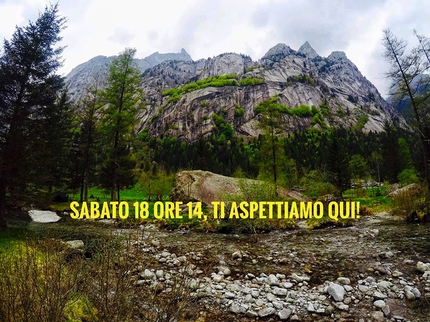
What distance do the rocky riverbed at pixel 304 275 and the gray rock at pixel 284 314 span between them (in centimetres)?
2

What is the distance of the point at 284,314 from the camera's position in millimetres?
4953

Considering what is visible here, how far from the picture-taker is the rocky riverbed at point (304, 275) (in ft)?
16.7

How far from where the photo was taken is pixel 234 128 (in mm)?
139625

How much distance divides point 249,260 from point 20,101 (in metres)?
11.7

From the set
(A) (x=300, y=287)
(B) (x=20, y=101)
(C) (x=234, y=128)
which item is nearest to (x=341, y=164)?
(A) (x=300, y=287)

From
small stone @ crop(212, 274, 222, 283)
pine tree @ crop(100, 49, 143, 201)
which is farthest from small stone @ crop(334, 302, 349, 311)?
pine tree @ crop(100, 49, 143, 201)

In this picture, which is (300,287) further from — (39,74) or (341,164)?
(341,164)

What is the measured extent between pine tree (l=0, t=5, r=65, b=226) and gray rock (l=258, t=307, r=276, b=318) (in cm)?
1101

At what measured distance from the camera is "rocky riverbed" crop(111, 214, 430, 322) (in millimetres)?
5090

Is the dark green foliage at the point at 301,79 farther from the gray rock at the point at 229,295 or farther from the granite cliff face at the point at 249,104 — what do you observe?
the gray rock at the point at 229,295

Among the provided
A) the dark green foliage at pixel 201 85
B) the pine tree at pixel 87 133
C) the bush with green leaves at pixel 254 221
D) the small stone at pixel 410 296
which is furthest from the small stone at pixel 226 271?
the dark green foliage at pixel 201 85

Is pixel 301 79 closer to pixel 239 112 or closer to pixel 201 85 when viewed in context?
pixel 239 112

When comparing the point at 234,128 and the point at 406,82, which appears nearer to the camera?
the point at 406,82

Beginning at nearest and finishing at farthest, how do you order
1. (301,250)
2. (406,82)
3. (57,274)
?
(57,274) → (301,250) → (406,82)
